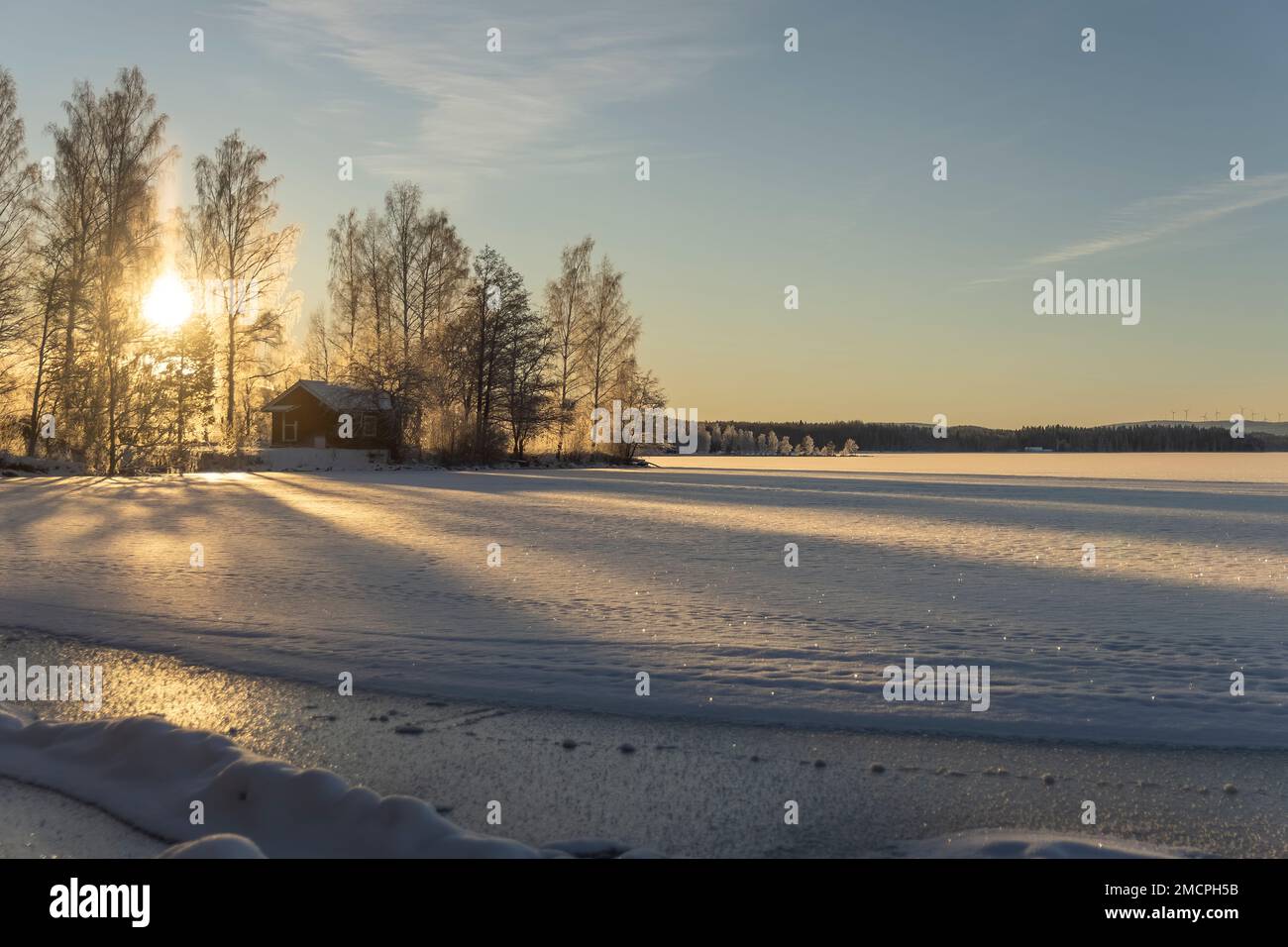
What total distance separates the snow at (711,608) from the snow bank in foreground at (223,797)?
1215mm

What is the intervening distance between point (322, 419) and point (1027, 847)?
4479 cm

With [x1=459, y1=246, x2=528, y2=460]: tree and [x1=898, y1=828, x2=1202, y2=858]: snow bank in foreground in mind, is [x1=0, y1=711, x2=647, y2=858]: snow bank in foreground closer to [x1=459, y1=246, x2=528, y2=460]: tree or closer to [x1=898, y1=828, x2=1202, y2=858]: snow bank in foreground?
[x1=898, y1=828, x2=1202, y2=858]: snow bank in foreground

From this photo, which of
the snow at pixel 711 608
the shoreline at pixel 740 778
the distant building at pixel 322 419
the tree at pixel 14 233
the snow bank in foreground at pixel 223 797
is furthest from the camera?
the distant building at pixel 322 419

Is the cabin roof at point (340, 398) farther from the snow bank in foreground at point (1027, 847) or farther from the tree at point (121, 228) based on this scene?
the snow bank in foreground at point (1027, 847)

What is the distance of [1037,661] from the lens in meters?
5.60

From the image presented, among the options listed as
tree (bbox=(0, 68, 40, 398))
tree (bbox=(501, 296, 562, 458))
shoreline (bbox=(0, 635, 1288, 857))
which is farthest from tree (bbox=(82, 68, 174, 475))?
shoreline (bbox=(0, 635, 1288, 857))

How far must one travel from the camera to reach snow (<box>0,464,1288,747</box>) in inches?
190

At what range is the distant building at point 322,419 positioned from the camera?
43.3m

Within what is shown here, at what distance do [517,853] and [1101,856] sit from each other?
5.90 ft

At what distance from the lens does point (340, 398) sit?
44094 mm

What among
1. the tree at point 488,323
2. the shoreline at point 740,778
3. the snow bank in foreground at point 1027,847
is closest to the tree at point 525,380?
the tree at point 488,323

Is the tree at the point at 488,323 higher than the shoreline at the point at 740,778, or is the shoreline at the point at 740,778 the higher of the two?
the tree at the point at 488,323
